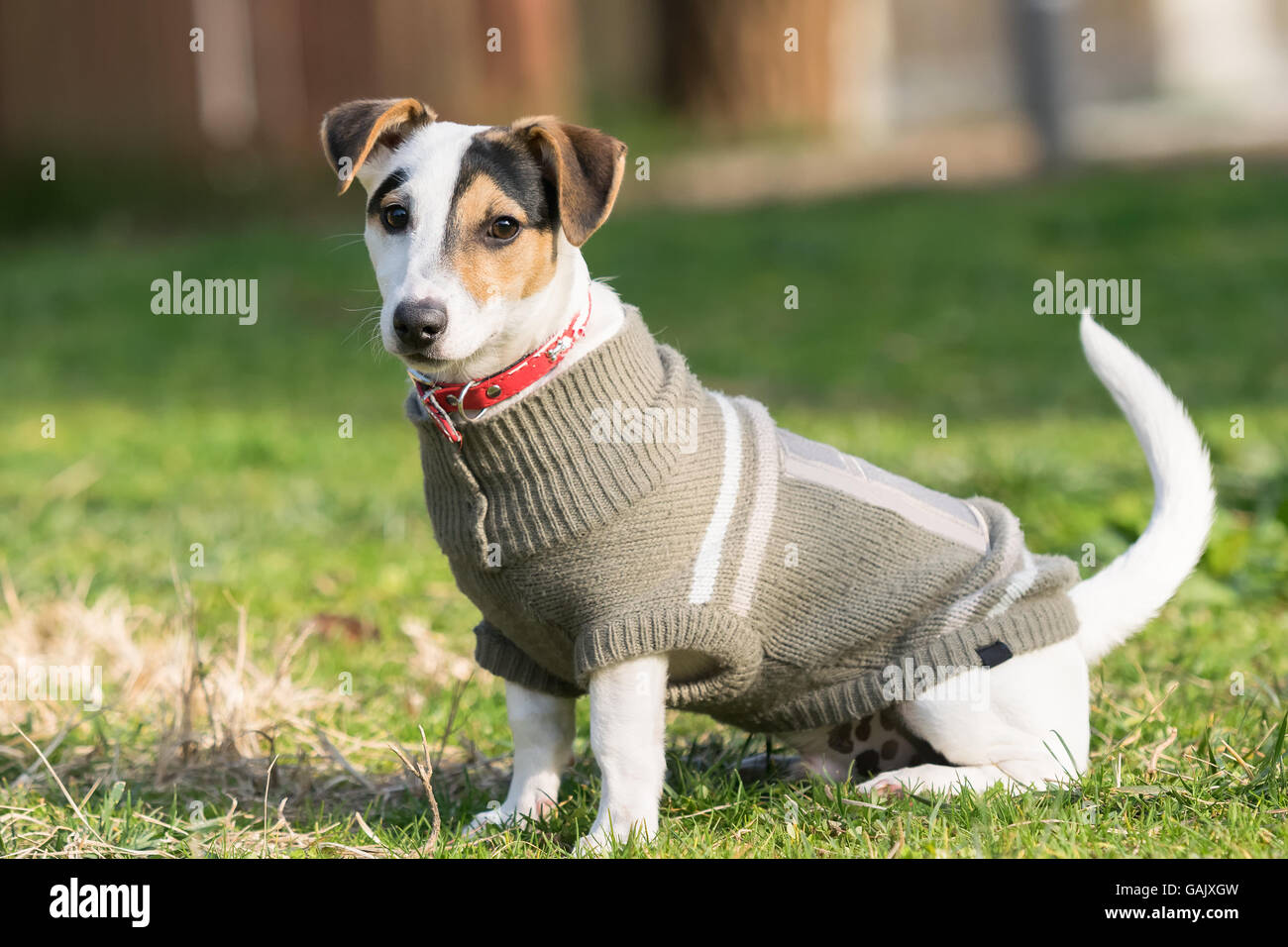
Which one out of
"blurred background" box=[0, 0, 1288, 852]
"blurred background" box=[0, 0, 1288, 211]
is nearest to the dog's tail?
"blurred background" box=[0, 0, 1288, 852]

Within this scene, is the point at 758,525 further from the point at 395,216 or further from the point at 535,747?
the point at 395,216

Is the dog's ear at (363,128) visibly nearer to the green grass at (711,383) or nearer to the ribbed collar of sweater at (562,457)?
the green grass at (711,383)

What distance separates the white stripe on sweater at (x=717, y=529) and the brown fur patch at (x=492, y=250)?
53 centimetres

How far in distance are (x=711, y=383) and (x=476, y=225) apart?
5592mm

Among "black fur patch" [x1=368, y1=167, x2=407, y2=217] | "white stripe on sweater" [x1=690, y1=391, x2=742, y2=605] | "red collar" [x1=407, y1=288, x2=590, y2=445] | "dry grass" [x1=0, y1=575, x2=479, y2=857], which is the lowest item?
"dry grass" [x1=0, y1=575, x2=479, y2=857]

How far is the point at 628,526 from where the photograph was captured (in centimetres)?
295

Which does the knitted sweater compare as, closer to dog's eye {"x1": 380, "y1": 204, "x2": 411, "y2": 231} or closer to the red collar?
the red collar

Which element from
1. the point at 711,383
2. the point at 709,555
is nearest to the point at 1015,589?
the point at 709,555

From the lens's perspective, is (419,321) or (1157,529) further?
(1157,529)

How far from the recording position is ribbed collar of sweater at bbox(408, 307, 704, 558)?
116 inches

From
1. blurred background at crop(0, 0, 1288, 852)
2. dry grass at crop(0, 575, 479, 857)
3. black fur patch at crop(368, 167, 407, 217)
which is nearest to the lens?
black fur patch at crop(368, 167, 407, 217)

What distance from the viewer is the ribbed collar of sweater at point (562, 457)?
9.65 feet

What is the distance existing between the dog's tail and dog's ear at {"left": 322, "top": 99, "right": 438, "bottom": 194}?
161cm
